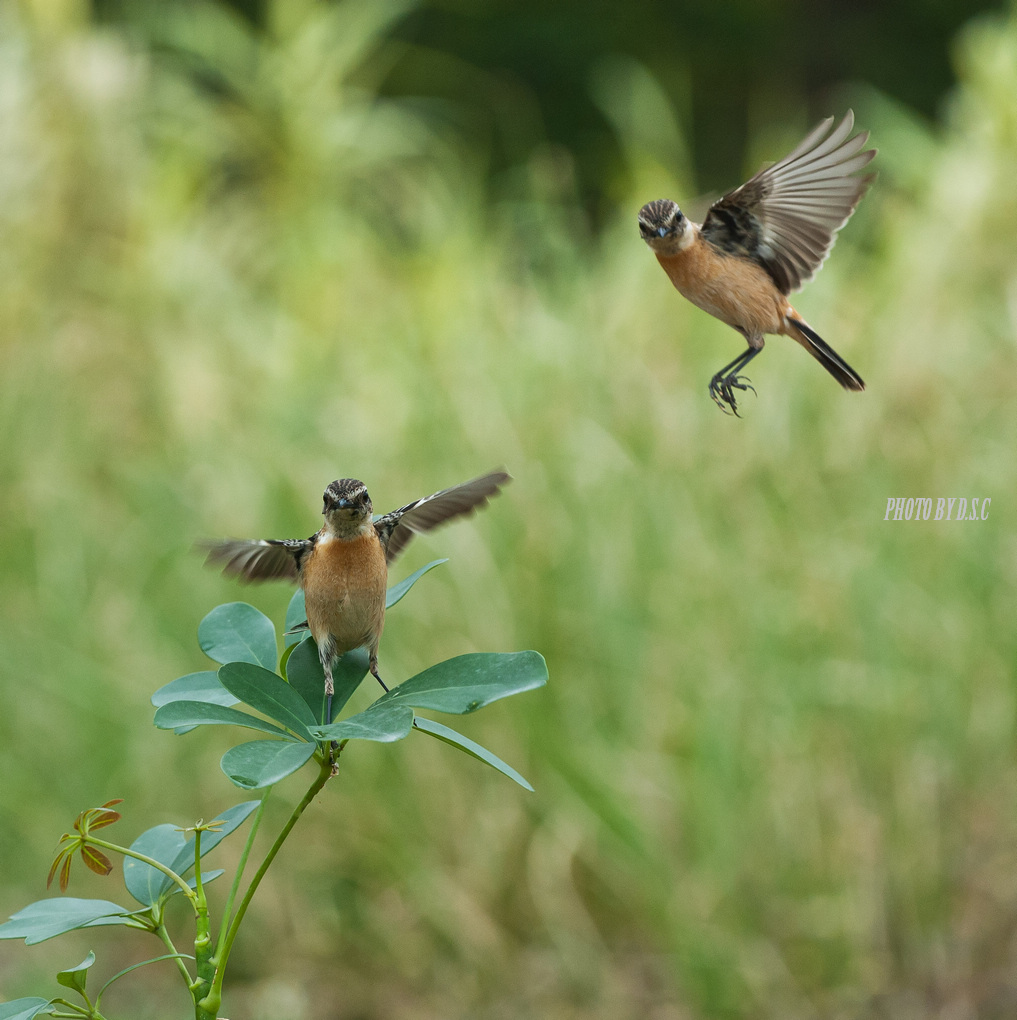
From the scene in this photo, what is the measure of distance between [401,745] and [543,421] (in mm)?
877

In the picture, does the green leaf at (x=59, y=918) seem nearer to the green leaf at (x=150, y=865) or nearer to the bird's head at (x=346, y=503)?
the green leaf at (x=150, y=865)

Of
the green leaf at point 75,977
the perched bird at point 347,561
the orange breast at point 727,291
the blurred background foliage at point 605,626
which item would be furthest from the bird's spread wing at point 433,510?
the blurred background foliage at point 605,626

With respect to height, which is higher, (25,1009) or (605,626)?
(605,626)

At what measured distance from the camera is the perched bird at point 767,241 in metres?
0.37

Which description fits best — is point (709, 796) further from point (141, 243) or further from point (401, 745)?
point (141, 243)

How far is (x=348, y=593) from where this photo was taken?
46cm

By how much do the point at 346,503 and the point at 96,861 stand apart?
17 cm

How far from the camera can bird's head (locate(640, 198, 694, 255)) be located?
0.37 metres

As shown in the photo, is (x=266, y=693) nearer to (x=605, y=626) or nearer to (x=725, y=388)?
(x=725, y=388)

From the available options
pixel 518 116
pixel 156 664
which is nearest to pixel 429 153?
Answer: pixel 518 116

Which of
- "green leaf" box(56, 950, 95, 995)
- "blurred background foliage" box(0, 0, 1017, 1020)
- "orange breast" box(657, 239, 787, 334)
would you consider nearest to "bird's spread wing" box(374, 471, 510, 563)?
"orange breast" box(657, 239, 787, 334)

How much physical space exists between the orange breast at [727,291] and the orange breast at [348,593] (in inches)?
6.5
